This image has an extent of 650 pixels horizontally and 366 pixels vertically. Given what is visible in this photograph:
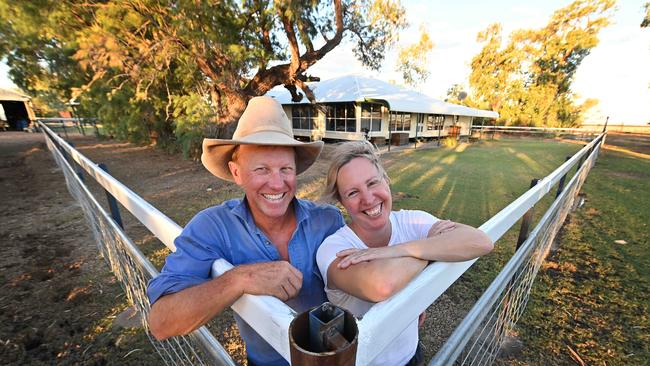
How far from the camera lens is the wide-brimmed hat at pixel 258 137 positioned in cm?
139

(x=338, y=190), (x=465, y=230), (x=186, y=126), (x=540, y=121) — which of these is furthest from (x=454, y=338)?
(x=540, y=121)

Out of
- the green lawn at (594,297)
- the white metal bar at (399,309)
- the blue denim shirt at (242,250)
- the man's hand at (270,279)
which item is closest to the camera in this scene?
the white metal bar at (399,309)

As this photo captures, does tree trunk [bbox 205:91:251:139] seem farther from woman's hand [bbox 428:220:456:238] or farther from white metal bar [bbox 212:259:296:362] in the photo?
white metal bar [bbox 212:259:296:362]

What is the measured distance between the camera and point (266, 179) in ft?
4.58

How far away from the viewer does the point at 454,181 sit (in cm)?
783

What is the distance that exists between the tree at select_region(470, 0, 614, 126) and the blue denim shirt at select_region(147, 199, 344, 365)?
3632 centimetres

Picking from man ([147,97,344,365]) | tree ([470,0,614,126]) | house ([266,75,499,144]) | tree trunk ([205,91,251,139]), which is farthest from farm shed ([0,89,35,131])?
tree ([470,0,614,126])

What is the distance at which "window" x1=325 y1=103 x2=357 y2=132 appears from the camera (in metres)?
17.4

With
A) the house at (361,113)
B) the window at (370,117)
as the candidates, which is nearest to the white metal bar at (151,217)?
the house at (361,113)

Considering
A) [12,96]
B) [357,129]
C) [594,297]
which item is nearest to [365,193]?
[594,297]

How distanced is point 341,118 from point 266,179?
1713 centimetres

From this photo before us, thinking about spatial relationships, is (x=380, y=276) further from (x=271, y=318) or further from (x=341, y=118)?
(x=341, y=118)

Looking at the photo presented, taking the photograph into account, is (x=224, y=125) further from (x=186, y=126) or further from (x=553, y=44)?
(x=553, y=44)

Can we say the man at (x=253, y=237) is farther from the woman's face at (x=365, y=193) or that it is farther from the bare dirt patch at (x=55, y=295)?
the bare dirt patch at (x=55, y=295)
